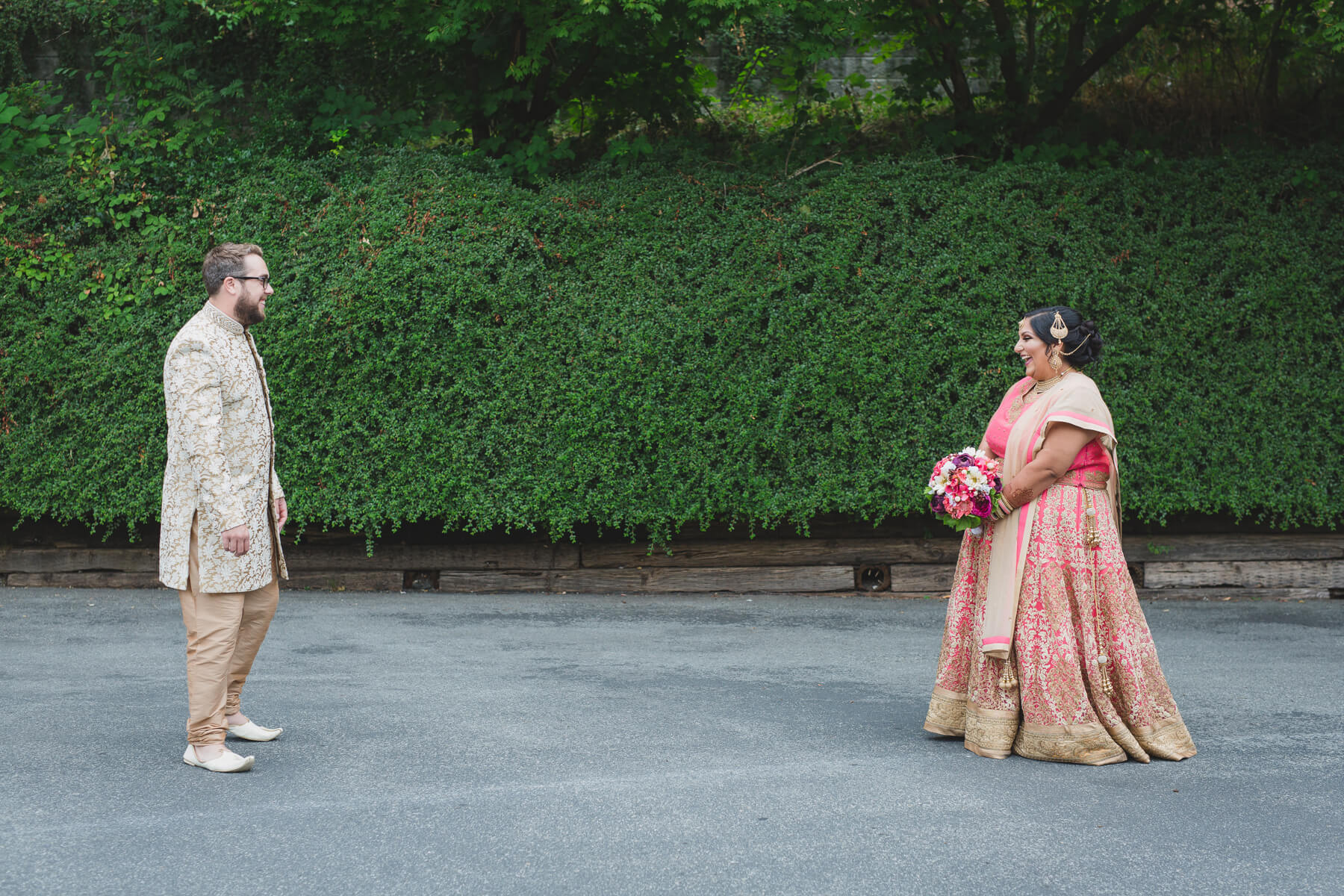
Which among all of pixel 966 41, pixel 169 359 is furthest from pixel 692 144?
pixel 169 359

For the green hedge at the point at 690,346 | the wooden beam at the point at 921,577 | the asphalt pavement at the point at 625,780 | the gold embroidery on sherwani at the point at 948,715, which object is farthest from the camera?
the wooden beam at the point at 921,577

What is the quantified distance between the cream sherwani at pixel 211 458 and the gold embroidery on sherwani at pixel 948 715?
8.94 ft

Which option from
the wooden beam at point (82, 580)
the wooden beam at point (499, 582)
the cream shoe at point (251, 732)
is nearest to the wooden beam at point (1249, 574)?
the wooden beam at point (499, 582)

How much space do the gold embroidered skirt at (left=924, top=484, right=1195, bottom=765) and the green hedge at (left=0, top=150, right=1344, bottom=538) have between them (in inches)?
133

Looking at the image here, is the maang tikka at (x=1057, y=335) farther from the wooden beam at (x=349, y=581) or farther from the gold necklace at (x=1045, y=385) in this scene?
the wooden beam at (x=349, y=581)

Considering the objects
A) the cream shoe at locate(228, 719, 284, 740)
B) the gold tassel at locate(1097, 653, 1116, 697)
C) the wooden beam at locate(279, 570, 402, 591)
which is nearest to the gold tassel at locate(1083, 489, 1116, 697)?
the gold tassel at locate(1097, 653, 1116, 697)

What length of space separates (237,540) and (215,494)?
20cm

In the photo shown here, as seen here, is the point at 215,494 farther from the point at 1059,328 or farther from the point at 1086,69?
the point at 1086,69

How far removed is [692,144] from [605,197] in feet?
3.14

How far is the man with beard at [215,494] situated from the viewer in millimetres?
3912

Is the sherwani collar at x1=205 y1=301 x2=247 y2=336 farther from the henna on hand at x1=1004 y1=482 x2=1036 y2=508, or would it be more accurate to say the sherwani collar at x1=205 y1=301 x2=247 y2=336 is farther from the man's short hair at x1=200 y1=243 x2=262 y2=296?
the henna on hand at x1=1004 y1=482 x2=1036 y2=508

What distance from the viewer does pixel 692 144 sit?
8656 mm

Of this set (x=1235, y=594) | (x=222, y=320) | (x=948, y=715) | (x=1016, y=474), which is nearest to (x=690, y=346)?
(x=1016, y=474)

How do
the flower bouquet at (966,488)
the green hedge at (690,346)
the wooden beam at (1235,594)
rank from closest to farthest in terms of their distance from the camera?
the flower bouquet at (966,488) → the green hedge at (690,346) → the wooden beam at (1235,594)
